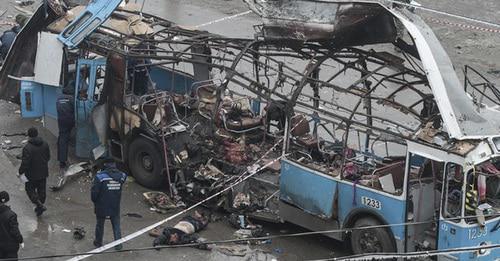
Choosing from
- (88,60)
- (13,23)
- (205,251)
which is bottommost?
(205,251)

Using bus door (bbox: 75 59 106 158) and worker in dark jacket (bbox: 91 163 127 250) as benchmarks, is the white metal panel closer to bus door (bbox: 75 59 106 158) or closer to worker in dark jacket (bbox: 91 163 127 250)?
bus door (bbox: 75 59 106 158)

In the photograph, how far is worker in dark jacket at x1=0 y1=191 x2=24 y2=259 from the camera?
897cm

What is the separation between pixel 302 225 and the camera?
10.9 meters

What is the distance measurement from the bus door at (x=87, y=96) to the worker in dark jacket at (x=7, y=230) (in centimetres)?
396

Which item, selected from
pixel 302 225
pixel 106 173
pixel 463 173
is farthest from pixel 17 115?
pixel 463 173

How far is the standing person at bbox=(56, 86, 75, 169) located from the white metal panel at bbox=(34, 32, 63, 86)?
1.34 feet

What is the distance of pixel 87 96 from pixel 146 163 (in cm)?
157

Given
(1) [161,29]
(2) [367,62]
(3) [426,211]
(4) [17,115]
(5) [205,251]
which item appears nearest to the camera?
(3) [426,211]

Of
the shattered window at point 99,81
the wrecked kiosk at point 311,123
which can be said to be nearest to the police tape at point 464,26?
the wrecked kiosk at point 311,123

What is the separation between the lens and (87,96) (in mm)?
12953

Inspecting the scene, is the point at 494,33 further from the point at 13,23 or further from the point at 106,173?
the point at 106,173

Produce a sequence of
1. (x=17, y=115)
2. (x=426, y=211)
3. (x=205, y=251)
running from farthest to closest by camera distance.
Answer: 1. (x=17, y=115)
2. (x=205, y=251)
3. (x=426, y=211)

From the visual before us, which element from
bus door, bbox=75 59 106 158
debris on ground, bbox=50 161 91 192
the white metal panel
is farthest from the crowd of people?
the white metal panel

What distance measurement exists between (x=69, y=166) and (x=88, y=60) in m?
1.81
